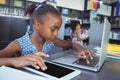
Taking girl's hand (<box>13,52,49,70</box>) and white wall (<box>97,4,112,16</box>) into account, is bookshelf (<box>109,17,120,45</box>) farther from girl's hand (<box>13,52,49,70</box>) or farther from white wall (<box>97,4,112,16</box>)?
girl's hand (<box>13,52,49,70</box>)

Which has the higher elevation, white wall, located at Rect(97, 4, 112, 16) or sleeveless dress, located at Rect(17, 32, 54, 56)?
white wall, located at Rect(97, 4, 112, 16)

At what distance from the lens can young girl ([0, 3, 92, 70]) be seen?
1.86ft

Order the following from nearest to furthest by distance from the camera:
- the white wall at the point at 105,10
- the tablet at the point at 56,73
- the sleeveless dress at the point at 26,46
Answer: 1. the tablet at the point at 56,73
2. the sleeveless dress at the point at 26,46
3. the white wall at the point at 105,10

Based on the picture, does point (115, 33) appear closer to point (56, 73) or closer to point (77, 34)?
point (77, 34)

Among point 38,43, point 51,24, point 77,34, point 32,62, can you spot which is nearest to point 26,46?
point 38,43

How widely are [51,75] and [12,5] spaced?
4.15m

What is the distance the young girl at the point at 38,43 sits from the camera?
565mm

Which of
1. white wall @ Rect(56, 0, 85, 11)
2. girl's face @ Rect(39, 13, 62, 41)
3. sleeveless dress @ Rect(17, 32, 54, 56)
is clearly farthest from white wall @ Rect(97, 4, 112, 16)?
girl's face @ Rect(39, 13, 62, 41)

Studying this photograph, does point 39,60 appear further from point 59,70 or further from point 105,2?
point 105,2

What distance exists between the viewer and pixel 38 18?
85 cm

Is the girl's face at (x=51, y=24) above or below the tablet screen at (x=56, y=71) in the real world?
above

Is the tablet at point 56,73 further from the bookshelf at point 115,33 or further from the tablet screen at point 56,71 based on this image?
the bookshelf at point 115,33

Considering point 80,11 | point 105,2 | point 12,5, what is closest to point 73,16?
point 80,11

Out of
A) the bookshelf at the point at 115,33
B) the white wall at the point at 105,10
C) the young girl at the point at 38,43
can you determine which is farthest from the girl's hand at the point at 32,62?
the white wall at the point at 105,10
